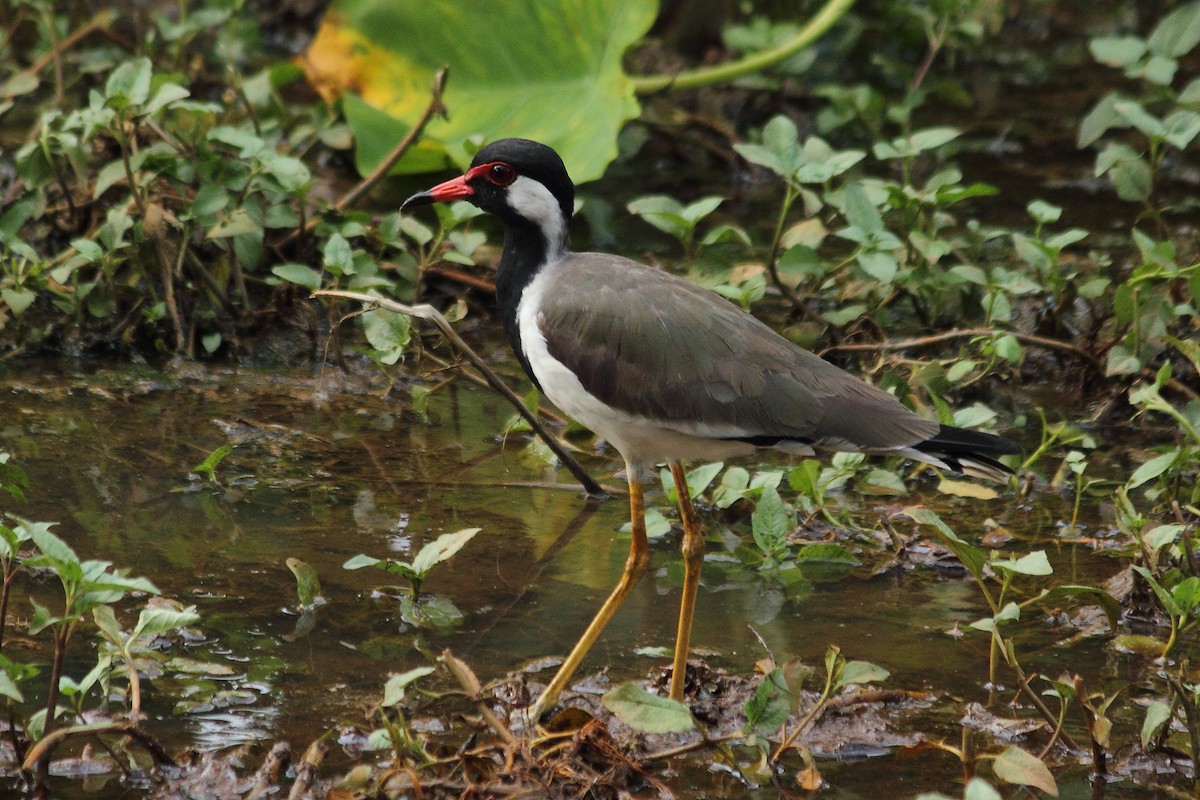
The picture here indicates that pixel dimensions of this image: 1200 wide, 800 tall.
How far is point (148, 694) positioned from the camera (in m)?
3.48

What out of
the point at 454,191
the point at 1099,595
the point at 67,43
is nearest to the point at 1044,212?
the point at 1099,595

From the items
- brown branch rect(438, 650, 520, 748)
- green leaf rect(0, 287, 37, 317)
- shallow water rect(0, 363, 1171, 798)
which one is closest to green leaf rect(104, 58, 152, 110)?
green leaf rect(0, 287, 37, 317)

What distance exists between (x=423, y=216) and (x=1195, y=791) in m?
4.18

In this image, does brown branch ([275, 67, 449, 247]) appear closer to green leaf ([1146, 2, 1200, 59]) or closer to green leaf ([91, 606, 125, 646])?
green leaf ([91, 606, 125, 646])

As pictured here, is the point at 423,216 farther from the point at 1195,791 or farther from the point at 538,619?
the point at 1195,791

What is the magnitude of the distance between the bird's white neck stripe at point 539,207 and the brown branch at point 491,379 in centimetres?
34

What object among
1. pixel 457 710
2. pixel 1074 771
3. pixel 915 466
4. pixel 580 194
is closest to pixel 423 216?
pixel 580 194

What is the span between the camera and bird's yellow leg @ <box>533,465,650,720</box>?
362 cm

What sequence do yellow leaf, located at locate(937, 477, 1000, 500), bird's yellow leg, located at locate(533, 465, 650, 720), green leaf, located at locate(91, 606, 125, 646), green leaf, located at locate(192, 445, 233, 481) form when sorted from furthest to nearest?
yellow leaf, located at locate(937, 477, 1000, 500) < green leaf, located at locate(192, 445, 233, 481) < bird's yellow leg, located at locate(533, 465, 650, 720) < green leaf, located at locate(91, 606, 125, 646)

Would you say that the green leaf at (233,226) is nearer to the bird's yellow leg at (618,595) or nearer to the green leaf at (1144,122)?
the bird's yellow leg at (618,595)

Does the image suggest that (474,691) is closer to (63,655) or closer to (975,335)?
(63,655)

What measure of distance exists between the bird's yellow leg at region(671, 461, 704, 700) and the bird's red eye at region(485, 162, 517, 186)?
2.90 feet

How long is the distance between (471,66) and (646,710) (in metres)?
4.22

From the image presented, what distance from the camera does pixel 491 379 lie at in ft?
14.7
